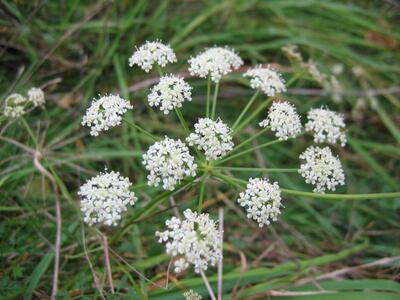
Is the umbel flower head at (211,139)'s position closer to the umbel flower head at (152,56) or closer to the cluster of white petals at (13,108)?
the umbel flower head at (152,56)

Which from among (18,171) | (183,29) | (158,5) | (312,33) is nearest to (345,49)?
(312,33)

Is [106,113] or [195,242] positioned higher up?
[106,113]

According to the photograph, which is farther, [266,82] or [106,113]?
[266,82]

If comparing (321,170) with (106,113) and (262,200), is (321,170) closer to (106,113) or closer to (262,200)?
(262,200)

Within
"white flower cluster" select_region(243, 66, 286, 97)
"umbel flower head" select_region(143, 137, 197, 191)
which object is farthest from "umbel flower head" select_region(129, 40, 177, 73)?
"umbel flower head" select_region(143, 137, 197, 191)

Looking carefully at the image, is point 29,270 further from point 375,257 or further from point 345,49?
point 345,49

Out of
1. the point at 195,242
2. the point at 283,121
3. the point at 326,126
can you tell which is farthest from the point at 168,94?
the point at 326,126
